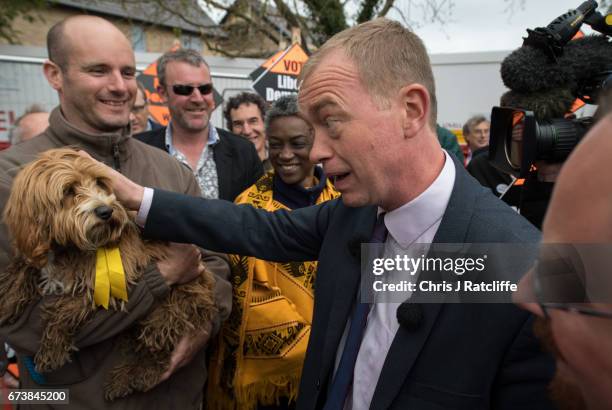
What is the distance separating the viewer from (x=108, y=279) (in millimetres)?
2041

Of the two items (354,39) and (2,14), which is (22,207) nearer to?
(354,39)

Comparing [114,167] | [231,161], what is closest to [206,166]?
[231,161]

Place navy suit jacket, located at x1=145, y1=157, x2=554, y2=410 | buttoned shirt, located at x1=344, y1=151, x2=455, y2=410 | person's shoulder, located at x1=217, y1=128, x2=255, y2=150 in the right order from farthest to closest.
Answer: person's shoulder, located at x1=217, y1=128, x2=255, y2=150 < buttoned shirt, located at x1=344, y1=151, x2=455, y2=410 < navy suit jacket, located at x1=145, y1=157, x2=554, y2=410

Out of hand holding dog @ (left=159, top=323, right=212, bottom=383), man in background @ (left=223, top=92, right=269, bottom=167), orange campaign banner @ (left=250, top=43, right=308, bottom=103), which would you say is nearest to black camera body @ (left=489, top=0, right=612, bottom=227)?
hand holding dog @ (left=159, top=323, right=212, bottom=383)

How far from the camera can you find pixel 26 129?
4188 millimetres

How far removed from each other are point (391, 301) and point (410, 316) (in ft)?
0.52

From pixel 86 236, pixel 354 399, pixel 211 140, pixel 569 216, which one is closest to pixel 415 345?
pixel 354 399

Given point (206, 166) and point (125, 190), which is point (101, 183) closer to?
point (125, 190)

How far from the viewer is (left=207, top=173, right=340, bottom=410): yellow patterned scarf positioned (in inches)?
104

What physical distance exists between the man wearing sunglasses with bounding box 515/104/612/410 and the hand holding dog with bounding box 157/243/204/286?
1.69 meters

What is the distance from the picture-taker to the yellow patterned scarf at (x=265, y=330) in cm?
264

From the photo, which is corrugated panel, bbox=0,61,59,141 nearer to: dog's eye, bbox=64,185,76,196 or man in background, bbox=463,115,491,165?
dog's eye, bbox=64,185,76,196

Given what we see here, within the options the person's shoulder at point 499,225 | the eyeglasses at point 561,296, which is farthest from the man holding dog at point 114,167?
the eyeglasses at point 561,296

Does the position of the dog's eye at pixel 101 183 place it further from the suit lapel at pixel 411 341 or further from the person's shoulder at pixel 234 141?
the person's shoulder at pixel 234 141
